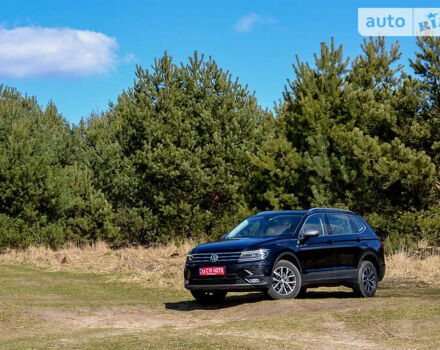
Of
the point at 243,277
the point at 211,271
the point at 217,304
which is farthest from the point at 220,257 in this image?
the point at 217,304

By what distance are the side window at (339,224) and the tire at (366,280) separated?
78 cm

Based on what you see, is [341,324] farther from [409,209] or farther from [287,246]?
[409,209]

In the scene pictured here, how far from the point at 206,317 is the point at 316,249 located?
2769 millimetres

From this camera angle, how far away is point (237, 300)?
43.1ft

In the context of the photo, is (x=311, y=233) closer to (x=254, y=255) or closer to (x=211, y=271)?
(x=254, y=255)

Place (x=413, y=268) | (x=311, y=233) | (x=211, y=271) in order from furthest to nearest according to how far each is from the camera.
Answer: (x=413, y=268) → (x=311, y=233) → (x=211, y=271)

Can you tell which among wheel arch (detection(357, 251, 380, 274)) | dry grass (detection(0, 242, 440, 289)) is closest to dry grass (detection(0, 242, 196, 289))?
dry grass (detection(0, 242, 440, 289))

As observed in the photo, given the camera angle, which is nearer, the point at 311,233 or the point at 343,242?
the point at 311,233

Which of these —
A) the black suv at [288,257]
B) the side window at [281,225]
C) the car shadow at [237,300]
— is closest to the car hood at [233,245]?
the black suv at [288,257]

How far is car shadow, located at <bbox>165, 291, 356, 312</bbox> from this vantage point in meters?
12.2

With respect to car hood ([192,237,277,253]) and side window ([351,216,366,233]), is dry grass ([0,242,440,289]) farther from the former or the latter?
car hood ([192,237,277,253])

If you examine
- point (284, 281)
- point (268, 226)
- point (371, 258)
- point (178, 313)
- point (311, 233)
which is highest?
point (268, 226)

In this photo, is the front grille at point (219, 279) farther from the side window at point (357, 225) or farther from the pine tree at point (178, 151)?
the pine tree at point (178, 151)

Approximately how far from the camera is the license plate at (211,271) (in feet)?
37.6
